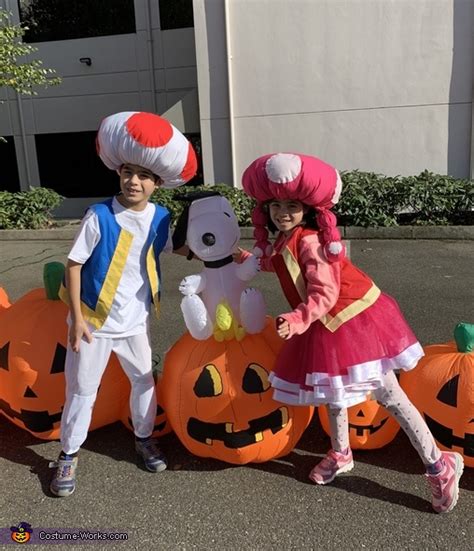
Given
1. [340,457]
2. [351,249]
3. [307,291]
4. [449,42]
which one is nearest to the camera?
[307,291]

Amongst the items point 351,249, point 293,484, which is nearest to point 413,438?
point 293,484

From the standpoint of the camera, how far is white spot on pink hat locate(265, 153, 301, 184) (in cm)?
231

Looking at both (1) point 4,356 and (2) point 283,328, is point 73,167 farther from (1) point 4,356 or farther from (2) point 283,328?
(2) point 283,328

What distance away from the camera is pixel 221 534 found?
2.42 meters

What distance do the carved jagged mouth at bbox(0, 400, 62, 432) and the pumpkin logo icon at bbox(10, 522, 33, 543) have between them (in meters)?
0.61

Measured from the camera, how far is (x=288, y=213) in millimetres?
2426

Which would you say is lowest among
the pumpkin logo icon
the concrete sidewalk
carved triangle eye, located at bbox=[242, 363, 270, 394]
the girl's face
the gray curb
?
the gray curb

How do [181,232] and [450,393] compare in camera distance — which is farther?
[181,232]

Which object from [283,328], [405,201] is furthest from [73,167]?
[283,328]

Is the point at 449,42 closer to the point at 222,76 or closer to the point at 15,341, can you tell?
the point at 222,76

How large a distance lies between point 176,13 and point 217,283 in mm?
12165

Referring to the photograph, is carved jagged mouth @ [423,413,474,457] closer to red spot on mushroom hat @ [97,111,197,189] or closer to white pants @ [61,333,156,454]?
white pants @ [61,333,156,454]

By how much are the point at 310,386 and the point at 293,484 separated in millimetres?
623

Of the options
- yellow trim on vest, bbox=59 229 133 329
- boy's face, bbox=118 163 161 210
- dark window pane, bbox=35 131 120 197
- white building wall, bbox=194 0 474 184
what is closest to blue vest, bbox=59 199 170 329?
yellow trim on vest, bbox=59 229 133 329
